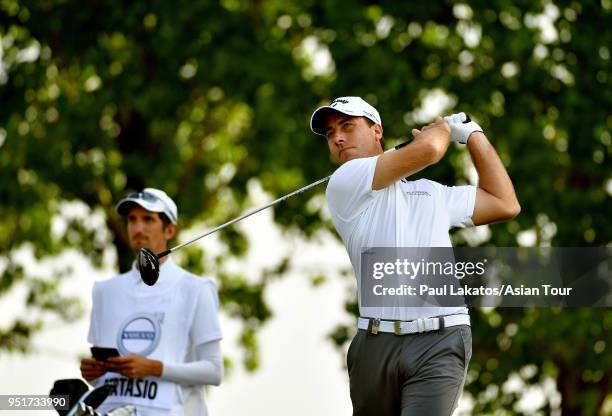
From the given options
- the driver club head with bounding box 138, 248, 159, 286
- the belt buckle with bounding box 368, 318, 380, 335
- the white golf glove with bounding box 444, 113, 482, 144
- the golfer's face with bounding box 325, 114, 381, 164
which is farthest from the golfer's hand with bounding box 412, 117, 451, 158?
the driver club head with bounding box 138, 248, 159, 286

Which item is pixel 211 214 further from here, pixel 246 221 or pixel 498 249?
pixel 498 249

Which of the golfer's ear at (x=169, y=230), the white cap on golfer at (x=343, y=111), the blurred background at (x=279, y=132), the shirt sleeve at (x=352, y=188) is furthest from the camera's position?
the blurred background at (x=279, y=132)

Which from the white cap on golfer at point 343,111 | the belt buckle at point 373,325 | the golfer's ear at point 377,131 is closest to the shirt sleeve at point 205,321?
the white cap on golfer at point 343,111

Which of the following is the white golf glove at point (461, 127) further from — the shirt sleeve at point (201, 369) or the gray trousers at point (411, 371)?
the shirt sleeve at point (201, 369)

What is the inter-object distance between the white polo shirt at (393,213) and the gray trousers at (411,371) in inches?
4.2

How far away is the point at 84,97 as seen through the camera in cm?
1792

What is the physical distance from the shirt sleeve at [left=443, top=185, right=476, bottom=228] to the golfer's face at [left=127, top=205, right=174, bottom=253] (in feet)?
7.17

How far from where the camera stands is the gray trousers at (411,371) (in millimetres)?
5129

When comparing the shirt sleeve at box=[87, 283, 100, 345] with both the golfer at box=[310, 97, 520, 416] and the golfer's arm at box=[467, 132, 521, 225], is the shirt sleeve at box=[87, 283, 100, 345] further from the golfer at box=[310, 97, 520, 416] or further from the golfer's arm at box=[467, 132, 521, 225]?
the golfer's arm at box=[467, 132, 521, 225]

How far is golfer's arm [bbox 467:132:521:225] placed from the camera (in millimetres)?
5590

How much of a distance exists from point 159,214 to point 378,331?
231 centimetres

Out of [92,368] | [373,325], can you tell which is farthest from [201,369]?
[373,325]

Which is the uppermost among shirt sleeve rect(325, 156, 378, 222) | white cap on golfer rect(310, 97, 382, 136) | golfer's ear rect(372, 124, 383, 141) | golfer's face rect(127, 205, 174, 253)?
golfer's face rect(127, 205, 174, 253)

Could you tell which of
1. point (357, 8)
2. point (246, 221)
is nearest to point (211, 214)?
point (246, 221)
